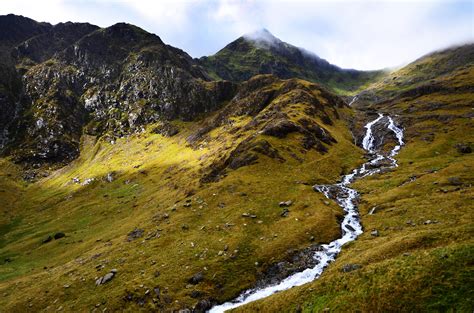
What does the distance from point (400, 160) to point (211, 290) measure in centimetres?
8469

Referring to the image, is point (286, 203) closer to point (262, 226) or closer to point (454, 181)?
point (262, 226)

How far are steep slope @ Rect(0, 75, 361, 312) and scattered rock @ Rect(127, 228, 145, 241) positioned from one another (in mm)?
261

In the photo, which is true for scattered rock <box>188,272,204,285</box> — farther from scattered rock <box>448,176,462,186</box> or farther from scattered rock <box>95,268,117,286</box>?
scattered rock <box>448,176,462,186</box>

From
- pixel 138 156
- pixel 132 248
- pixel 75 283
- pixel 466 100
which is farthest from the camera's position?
pixel 138 156

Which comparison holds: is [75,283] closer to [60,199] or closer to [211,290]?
[211,290]

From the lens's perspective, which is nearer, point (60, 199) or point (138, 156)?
point (60, 199)

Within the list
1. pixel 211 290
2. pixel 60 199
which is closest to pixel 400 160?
pixel 211 290

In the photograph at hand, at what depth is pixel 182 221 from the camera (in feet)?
220

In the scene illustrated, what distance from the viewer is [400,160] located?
106688 millimetres

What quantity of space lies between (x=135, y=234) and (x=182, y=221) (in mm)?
10095

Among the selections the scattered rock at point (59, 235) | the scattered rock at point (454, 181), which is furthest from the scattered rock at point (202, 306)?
the scattered rock at point (59, 235)

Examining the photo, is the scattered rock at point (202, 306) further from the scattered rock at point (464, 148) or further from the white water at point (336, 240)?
the scattered rock at point (464, 148)

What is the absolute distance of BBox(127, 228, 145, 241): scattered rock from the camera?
219 ft

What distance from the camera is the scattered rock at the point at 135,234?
219 ft
